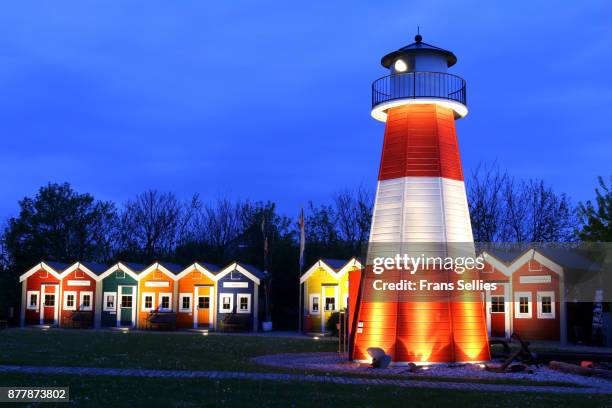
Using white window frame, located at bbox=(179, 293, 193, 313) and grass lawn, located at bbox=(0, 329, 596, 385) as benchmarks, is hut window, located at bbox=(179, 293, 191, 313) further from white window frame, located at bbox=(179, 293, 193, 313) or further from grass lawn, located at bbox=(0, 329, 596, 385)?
grass lawn, located at bbox=(0, 329, 596, 385)

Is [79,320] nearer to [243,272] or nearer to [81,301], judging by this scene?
[81,301]

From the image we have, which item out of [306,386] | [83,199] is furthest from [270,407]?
[83,199]

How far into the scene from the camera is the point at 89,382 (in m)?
12.2

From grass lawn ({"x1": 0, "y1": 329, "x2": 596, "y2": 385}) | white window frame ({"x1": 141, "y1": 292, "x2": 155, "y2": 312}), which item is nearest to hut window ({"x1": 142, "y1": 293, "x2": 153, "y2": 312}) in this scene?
white window frame ({"x1": 141, "y1": 292, "x2": 155, "y2": 312})

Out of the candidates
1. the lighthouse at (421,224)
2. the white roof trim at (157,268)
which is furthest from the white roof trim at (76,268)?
the lighthouse at (421,224)

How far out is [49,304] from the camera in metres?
38.8

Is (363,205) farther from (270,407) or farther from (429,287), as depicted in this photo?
(270,407)

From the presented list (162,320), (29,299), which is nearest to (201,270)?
(162,320)

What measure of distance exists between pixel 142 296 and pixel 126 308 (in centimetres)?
117

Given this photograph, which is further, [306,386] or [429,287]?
[429,287]

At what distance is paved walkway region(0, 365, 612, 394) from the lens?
1254 centimetres

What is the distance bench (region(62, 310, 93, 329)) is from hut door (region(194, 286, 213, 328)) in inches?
250

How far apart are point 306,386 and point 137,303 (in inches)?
1051

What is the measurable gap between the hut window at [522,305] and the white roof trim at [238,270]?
13.0 m
